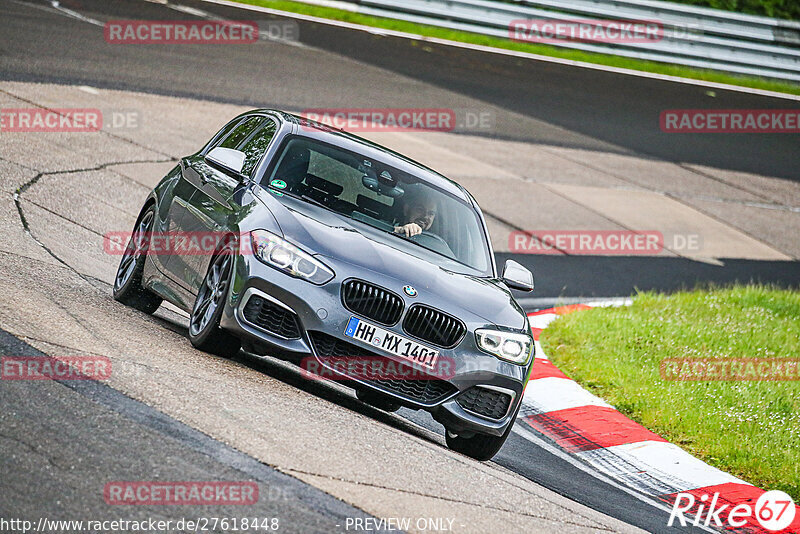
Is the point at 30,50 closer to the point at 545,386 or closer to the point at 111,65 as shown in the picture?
the point at 111,65

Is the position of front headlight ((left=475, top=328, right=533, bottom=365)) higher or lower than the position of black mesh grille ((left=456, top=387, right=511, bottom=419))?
higher

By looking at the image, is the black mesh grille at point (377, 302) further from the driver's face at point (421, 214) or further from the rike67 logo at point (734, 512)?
the rike67 logo at point (734, 512)

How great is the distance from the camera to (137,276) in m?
8.48

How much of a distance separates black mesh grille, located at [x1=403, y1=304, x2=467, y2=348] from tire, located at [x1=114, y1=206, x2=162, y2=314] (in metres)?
2.57

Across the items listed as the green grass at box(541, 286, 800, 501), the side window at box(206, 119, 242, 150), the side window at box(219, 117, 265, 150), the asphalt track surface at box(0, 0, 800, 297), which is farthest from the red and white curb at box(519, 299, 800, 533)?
the asphalt track surface at box(0, 0, 800, 297)

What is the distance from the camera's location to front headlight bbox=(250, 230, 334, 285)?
22.0ft

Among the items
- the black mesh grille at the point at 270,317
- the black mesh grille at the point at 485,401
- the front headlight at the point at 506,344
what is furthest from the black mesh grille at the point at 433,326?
the black mesh grille at the point at 270,317

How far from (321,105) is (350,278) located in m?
12.7

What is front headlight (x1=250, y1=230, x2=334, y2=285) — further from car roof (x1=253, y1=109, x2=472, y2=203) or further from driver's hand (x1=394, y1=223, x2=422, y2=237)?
car roof (x1=253, y1=109, x2=472, y2=203)

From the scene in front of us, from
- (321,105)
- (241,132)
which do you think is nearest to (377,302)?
(241,132)

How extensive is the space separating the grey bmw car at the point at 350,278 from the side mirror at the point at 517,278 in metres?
0.01

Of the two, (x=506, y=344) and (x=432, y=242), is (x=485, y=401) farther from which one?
(x=432, y=242)

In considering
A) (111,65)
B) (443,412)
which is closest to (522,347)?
(443,412)

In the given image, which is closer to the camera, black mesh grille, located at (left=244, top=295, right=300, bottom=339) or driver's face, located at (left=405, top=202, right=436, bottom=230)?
black mesh grille, located at (left=244, top=295, right=300, bottom=339)
